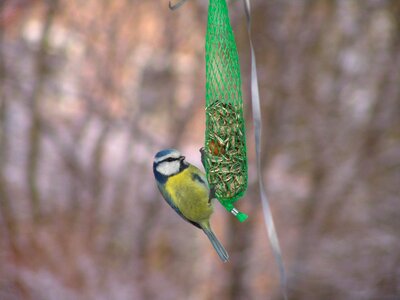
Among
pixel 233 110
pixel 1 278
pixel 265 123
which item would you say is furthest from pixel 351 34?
pixel 1 278

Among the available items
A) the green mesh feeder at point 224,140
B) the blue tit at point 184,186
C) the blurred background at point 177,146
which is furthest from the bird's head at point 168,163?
the blurred background at point 177,146

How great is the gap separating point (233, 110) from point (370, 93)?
179 cm

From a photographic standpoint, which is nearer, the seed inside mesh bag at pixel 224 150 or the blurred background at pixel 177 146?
the seed inside mesh bag at pixel 224 150

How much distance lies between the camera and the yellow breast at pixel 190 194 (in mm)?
1452

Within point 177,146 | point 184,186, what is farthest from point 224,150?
point 177,146

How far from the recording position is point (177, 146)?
3203 millimetres

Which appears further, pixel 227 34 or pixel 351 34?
pixel 351 34

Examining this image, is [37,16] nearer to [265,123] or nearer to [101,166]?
[101,166]

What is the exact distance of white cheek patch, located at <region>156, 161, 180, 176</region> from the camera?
4.75ft

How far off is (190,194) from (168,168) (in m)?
0.08

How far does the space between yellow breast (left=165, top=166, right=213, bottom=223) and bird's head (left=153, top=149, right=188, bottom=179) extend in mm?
13

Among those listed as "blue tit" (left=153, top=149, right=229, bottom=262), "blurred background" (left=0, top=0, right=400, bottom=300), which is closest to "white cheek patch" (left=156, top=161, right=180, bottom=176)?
"blue tit" (left=153, top=149, right=229, bottom=262)

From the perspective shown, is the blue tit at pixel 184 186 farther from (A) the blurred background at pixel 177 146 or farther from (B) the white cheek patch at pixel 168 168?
(A) the blurred background at pixel 177 146

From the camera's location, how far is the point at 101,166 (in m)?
3.30
